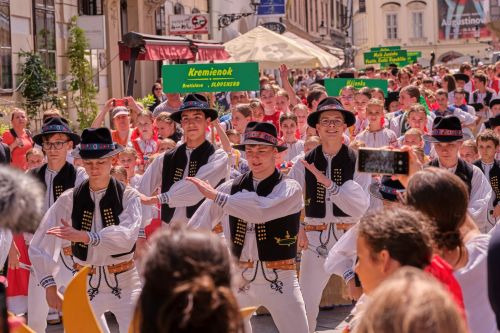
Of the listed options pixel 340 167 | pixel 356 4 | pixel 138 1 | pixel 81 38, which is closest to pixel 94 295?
pixel 340 167

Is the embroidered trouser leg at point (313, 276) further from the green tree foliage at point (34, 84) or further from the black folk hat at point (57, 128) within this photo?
the green tree foliage at point (34, 84)

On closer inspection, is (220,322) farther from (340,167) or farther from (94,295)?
(340,167)

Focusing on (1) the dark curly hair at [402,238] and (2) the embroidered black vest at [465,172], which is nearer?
(1) the dark curly hair at [402,238]

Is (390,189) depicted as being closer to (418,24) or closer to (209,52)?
(209,52)

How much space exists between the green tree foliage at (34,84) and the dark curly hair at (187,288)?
15605 mm

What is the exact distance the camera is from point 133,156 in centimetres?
1059

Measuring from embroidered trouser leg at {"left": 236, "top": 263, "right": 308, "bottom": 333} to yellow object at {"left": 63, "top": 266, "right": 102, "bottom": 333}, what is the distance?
150cm

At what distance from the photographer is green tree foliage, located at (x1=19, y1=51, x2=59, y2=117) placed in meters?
18.5

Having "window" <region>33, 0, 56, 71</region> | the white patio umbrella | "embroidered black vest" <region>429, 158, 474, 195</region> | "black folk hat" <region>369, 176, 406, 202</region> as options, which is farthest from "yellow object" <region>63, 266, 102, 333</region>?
the white patio umbrella

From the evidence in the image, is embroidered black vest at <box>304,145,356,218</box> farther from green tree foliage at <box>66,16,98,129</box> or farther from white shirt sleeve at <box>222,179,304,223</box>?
green tree foliage at <box>66,16,98,129</box>

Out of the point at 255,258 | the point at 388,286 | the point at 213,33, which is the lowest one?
the point at 255,258

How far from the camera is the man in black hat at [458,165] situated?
832 cm

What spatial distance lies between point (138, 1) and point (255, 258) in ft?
70.8

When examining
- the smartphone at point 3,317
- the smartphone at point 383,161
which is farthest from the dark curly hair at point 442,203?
the smartphone at point 3,317
